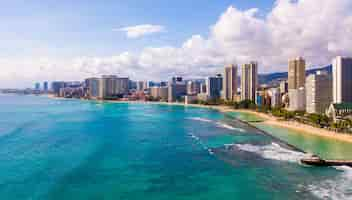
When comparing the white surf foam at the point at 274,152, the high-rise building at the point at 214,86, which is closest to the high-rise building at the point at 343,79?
the white surf foam at the point at 274,152

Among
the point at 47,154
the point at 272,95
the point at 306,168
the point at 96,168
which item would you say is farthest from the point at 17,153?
the point at 272,95

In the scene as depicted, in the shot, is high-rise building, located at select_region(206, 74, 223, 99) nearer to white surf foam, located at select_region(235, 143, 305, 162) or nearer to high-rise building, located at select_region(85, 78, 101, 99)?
high-rise building, located at select_region(85, 78, 101, 99)

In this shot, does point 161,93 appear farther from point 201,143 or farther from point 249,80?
point 201,143

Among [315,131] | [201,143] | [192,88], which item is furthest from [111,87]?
[201,143]

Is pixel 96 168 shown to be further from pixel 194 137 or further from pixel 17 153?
pixel 194 137

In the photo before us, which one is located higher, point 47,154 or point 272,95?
point 272,95

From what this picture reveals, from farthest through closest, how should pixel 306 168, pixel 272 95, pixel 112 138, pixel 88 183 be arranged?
1. pixel 272 95
2. pixel 112 138
3. pixel 306 168
4. pixel 88 183
